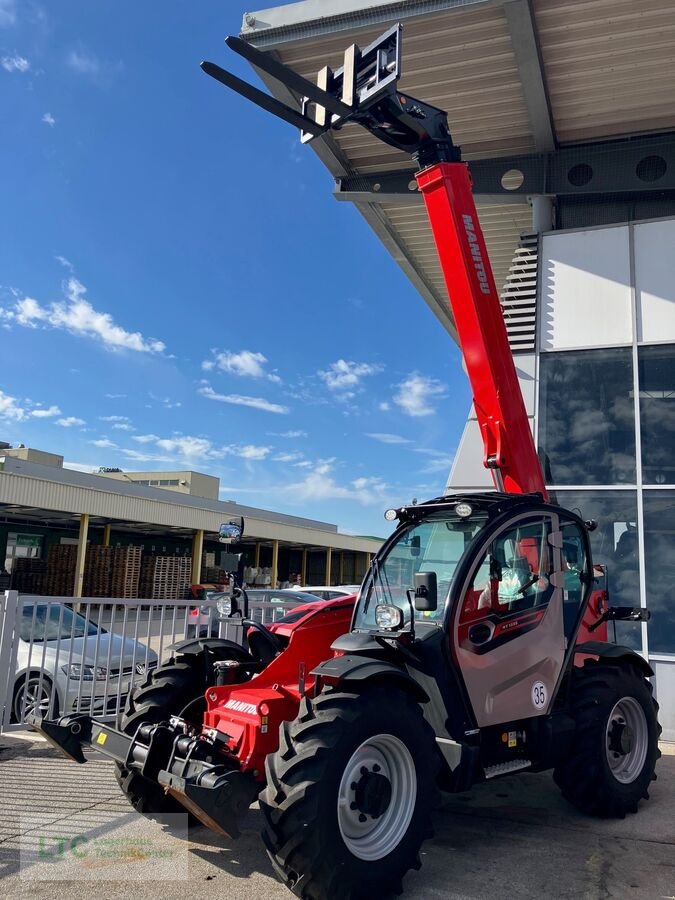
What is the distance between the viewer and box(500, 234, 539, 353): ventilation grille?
34.9 ft

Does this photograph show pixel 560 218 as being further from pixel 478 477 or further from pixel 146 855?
pixel 146 855

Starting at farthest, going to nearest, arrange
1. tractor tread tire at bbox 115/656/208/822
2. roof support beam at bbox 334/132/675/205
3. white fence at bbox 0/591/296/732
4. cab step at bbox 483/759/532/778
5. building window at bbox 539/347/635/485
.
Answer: roof support beam at bbox 334/132/675/205, building window at bbox 539/347/635/485, white fence at bbox 0/591/296/732, tractor tread tire at bbox 115/656/208/822, cab step at bbox 483/759/532/778

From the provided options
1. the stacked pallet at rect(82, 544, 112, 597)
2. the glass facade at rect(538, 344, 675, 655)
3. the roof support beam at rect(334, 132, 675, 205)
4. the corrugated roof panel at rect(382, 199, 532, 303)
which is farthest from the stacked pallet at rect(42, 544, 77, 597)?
the glass facade at rect(538, 344, 675, 655)

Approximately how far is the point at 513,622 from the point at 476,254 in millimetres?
3512

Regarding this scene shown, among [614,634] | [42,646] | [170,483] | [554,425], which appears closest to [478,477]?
[554,425]

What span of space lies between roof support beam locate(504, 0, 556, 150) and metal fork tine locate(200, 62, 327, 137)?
4029mm

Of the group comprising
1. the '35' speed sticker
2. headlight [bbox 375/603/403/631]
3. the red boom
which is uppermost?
the red boom

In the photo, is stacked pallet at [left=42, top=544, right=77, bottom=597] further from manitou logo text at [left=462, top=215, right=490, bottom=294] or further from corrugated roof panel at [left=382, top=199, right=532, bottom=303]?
manitou logo text at [left=462, top=215, right=490, bottom=294]

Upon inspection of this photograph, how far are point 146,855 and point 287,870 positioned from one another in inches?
53.9

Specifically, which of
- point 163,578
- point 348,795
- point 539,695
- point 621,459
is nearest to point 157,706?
point 348,795

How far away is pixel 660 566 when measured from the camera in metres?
9.07

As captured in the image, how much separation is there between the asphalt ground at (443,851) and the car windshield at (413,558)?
5.17 ft

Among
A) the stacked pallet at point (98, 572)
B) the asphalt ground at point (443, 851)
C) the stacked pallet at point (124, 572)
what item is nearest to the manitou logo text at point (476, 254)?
the asphalt ground at point (443, 851)

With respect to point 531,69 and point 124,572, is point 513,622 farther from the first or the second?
point 124,572
